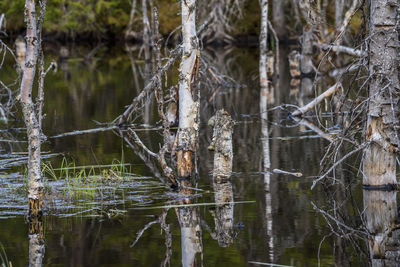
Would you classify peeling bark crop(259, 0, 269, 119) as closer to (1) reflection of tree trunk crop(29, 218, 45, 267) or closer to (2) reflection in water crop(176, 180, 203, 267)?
(2) reflection in water crop(176, 180, 203, 267)

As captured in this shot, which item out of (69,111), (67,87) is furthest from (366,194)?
(67,87)

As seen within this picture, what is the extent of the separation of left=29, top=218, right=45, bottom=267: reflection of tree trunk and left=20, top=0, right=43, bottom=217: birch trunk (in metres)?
0.36

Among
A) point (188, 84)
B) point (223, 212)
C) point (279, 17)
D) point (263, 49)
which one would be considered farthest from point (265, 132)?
point (279, 17)

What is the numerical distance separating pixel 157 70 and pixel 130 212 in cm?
342

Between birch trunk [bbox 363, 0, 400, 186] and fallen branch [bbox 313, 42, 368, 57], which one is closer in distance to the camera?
birch trunk [bbox 363, 0, 400, 186]

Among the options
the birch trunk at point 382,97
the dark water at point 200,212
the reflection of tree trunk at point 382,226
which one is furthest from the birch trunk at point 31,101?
the birch trunk at point 382,97

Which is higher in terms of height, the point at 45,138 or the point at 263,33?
the point at 263,33

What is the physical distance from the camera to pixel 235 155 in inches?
550

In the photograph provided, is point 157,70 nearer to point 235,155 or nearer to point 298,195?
point 235,155

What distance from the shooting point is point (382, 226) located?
8836mm

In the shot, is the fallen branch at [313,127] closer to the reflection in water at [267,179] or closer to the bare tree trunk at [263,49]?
the reflection in water at [267,179]

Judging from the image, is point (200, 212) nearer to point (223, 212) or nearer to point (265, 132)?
point (223, 212)

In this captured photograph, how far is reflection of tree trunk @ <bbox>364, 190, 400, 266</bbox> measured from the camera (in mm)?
7656

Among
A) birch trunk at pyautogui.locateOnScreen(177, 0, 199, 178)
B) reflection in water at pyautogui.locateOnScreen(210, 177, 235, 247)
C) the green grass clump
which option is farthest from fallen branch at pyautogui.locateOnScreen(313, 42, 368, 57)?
the green grass clump
